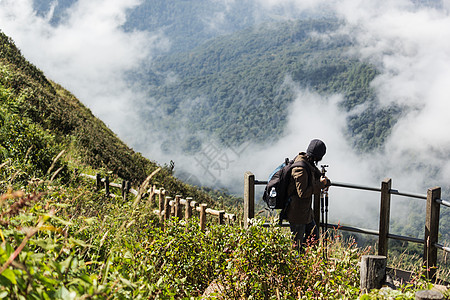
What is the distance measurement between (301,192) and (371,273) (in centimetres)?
200

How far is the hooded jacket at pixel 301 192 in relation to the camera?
5.21 meters

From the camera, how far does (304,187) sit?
5.21 m

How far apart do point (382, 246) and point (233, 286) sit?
309cm

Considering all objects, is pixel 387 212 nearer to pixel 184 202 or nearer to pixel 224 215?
pixel 224 215

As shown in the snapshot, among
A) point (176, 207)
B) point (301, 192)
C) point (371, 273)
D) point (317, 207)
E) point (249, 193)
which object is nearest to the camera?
point (371, 273)

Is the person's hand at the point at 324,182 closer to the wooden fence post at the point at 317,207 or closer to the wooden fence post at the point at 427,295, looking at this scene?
the wooden fence post at the point at 317,207

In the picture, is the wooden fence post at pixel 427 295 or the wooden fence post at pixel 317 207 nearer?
the wooden fence post at pixel 427 295

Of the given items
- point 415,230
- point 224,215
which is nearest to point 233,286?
point 224,215

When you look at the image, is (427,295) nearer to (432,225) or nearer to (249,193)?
(432,225)

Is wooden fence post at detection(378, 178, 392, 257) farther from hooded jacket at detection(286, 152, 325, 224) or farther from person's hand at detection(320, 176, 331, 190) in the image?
hooded jacket at detection(286, 152, 325, 224)

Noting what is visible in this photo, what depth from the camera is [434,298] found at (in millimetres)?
2416

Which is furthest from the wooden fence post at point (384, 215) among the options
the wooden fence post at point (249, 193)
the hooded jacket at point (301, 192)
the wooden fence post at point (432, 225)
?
the wooden fence post at point (249, 193)

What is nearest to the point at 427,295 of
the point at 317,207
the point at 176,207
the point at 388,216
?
the point at 388,216

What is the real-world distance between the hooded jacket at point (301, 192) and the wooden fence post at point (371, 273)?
1.95 meters
